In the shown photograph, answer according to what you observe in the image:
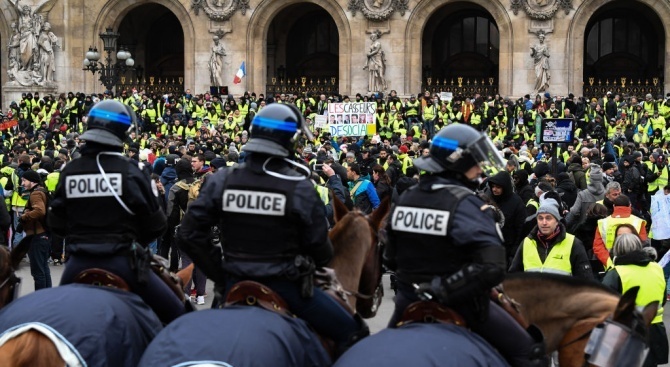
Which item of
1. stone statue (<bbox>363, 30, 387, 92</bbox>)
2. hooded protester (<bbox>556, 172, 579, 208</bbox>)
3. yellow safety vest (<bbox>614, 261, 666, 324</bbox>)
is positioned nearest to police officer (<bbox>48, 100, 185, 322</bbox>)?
yellow safety vest (<bbox>614, 261, 666, 324</bbox>)

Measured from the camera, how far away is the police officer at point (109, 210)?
6.64 m

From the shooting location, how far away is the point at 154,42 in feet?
141

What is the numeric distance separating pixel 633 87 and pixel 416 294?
31.4 metres

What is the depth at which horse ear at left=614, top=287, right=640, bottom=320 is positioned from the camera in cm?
572

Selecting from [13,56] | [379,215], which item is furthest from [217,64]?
[379,215]

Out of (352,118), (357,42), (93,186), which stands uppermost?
(357,42)

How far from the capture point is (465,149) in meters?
5.82

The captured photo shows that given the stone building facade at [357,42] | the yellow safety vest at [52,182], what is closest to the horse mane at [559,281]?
the yellow safety vest at [52,182]

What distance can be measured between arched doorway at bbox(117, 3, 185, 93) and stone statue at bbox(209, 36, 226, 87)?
3927mm

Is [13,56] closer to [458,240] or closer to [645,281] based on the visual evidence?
[645,281]

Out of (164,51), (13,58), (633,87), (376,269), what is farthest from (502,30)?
(376,269)

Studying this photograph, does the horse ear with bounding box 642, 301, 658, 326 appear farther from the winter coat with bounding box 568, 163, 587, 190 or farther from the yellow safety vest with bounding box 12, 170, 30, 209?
the yellow safety vest with bounding box 12, 170, 30, 209

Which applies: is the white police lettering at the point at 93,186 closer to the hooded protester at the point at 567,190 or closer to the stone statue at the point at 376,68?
A: the hooded protester at the point at 567,190

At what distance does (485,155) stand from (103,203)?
2252 millimetres
